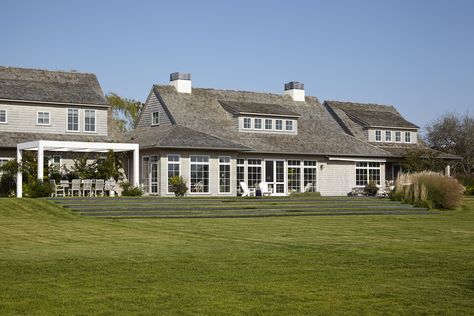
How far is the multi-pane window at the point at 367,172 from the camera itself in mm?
44812

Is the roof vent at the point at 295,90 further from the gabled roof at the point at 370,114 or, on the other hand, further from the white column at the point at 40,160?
Result: the white column at the point at 40,160

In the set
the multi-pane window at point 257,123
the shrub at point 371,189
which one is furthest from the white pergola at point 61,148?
the shrub at point 371,189

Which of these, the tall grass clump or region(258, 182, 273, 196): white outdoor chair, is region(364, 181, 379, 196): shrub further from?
the tall grass clump

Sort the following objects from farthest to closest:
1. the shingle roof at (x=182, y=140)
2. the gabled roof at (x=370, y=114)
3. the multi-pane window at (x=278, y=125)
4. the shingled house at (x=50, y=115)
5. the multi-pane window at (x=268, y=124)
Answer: the gabled roof at (x=370, y=114) < the multi-pane window at (x=278, y=125) < the multi-pane window at (x=268, y=124) < the shingle roof at (x=182, y=140) < the shingled house at (x=50, y=115)

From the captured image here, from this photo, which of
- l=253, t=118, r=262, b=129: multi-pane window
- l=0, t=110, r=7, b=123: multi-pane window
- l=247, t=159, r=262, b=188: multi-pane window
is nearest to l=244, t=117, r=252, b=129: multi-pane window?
l=253, t=118, r=262, b=129: multi-pane window

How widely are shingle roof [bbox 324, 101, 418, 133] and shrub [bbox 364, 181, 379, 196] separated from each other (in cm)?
626

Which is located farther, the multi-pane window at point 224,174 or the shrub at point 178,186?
the multi-pane window at point 224,174

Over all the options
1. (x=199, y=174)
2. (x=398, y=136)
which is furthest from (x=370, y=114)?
(x=199, y=174)

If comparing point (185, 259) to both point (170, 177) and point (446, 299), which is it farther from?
point (170, 177)

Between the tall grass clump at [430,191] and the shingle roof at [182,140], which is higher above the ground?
the shingle roof at [182,140]

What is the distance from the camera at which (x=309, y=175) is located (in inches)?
1687

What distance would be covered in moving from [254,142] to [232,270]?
30.0m

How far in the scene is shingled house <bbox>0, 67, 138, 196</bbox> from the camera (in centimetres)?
3434

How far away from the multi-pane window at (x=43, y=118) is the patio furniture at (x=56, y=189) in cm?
400
